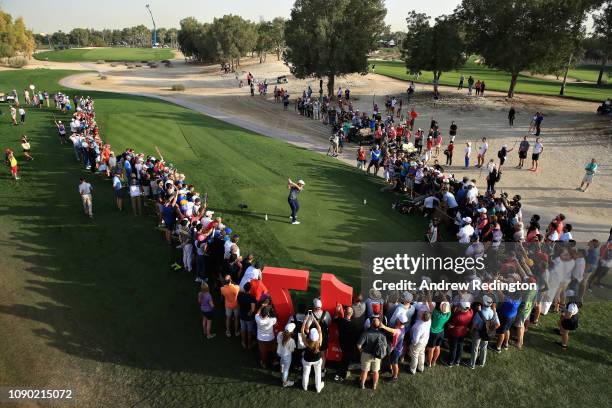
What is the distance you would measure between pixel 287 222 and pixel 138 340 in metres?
7.38

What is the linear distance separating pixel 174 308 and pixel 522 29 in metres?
40.0

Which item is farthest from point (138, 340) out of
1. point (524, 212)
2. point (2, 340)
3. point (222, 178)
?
point (524, 212)

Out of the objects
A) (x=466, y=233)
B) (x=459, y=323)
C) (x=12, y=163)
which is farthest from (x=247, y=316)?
(x=12, y=163)

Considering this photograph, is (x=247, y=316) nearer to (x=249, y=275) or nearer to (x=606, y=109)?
(x=249, y=275)

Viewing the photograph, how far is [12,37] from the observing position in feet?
253

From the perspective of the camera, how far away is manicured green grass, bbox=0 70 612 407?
8680 millimetres

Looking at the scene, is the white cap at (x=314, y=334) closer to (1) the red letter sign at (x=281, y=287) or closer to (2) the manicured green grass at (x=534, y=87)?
(1) the red letter sign at (x=281, y=287)

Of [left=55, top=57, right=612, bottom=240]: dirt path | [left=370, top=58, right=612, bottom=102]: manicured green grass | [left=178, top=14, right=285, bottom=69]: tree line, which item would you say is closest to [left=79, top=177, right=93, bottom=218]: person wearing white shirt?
[left=55, top=57, right=612, bottom=240]: dirt path

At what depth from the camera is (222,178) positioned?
2102 cm

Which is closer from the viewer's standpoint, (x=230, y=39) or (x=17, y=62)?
(x=230, y=39)

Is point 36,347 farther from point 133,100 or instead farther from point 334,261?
point 133,100

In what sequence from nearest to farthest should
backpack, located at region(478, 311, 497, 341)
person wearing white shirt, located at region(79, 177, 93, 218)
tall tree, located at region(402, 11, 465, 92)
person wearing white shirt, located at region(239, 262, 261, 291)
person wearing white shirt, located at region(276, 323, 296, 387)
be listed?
person wearing white shirt, located at region(276, 323, 296, 387), backpack, located at region(478, 311, 497, 341), person wearing white shirt, located at region(239, 262, 261, 291), person wearing white shirt, located at region(79, 177, 93, 218), tall tree, located at region(402, 11, 465, 92)

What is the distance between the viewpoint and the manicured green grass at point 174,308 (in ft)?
28.5

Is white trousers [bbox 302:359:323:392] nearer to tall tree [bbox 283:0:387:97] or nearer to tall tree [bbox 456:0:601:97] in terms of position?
tall tree [bbox 283:0:387:97]
